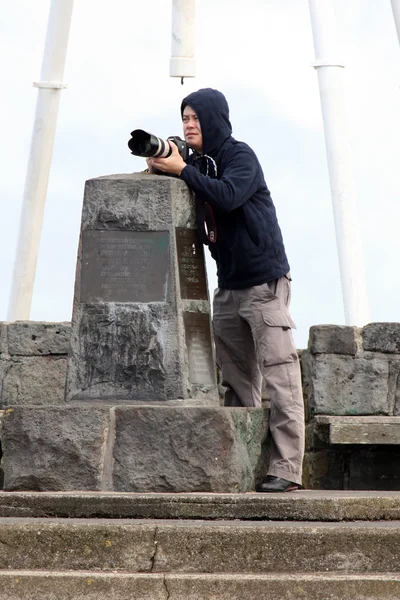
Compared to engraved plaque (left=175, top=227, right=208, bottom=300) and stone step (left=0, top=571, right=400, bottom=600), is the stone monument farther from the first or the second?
stone step (left=0, top=571, right=400, bottom=600)

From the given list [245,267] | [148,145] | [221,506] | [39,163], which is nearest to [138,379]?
[245,267]

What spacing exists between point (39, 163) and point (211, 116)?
5764 mm

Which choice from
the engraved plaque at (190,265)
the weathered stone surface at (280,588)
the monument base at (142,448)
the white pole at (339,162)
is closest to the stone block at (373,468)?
the white pole at (339,162)

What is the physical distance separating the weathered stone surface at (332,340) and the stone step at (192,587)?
423 cm

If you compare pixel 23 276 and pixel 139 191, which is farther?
pixel 23 276

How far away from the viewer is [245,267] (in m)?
6.62

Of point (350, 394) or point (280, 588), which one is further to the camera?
point (350, 394)

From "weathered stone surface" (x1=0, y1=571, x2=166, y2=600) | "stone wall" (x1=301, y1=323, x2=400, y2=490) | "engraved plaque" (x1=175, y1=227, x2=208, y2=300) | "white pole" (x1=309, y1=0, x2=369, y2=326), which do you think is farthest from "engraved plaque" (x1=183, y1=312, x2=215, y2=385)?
"white pole" (x1=309, y1=0, x2=369, y2=326)

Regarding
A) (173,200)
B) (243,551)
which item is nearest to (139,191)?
(173,200)

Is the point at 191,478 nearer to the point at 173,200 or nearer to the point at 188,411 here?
the point at 188,411

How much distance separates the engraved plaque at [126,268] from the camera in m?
6.55

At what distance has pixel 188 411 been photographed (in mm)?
6133

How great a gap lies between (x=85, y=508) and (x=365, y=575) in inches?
48.9

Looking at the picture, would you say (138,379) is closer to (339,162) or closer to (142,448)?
(142,448)
